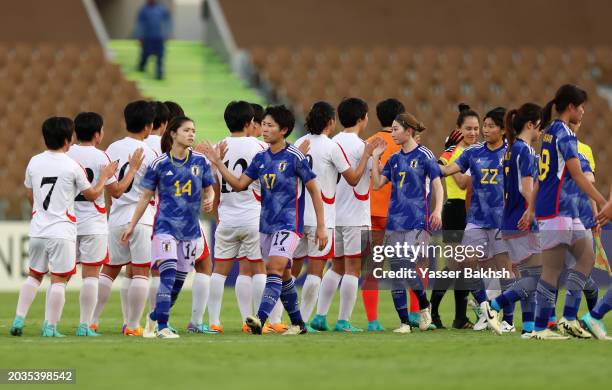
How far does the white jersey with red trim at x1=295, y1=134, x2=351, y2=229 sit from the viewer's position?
11836mm

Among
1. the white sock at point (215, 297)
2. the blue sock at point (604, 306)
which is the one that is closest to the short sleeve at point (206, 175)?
the white sock at point (215, 297)

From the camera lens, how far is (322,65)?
26.0 metres

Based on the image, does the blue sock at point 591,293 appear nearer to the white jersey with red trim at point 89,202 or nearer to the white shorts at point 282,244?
the white shorts at point 282,244

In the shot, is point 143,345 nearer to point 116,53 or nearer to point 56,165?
point 56,165

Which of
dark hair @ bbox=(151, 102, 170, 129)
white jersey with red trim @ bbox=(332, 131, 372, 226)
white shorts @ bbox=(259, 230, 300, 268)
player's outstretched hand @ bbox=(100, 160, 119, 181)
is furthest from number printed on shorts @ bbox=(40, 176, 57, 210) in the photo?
white jersey with red trim @ bbox=(332, 131, 372, 226)

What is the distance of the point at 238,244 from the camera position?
39.0 ft

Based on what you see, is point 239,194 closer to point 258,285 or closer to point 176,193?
point 258,285

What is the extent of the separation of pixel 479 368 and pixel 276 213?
2901 mm

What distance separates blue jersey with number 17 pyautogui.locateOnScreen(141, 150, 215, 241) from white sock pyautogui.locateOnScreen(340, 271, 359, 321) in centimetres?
180

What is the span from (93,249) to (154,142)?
1173 millimetres

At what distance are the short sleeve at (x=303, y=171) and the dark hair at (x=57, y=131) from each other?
1.94 metres

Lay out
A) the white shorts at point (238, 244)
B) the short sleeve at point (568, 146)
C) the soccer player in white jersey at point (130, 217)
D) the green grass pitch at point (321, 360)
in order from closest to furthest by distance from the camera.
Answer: the green grass pitch at point (321, 360) < the short sleeve at point (568, 146) < the soccer player in white jersey at point (130, 217) < the white shorts at point (238, 244)

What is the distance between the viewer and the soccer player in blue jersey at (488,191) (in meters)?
11.9

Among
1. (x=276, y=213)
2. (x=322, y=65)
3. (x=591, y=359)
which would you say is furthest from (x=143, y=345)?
(x=322, y=65)
